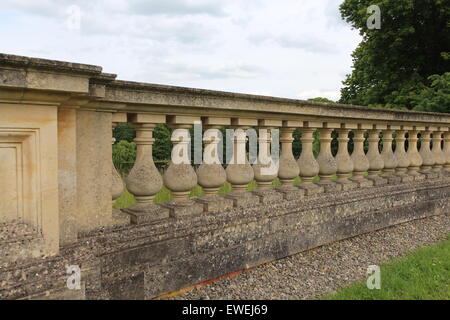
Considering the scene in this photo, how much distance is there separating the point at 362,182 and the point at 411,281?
188 centimetres

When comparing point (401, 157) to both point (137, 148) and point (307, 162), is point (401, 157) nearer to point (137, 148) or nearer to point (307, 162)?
point (307, 162)

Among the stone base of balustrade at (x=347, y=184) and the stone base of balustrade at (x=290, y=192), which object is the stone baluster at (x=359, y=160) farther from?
the stone base of balustrade at (x=290, y=192)

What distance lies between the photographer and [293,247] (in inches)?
154

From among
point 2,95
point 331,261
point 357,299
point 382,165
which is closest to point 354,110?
point 382,165

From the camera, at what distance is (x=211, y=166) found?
337cm

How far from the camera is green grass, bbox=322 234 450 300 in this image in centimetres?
304

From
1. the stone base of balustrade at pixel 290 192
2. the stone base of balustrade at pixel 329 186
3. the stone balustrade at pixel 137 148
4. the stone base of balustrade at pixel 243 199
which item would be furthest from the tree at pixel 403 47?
the stone base of balustrade at pixel 243 199

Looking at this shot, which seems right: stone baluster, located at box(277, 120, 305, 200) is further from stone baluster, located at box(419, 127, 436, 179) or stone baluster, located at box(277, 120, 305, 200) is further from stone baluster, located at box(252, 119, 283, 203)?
stone baluster, located at box(419, 127, 436, 179)

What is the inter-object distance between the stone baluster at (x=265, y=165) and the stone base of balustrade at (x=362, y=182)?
1.52 meters

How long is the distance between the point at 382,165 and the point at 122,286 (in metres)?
4.11

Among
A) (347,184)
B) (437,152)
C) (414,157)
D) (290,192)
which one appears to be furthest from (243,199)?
(437,152)

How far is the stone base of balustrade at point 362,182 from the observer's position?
496 cm

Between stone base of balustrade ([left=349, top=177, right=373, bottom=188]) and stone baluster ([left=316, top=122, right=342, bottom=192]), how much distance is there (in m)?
0.52

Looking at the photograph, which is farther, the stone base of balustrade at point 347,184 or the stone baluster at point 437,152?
the stone baluster at point 437,152
